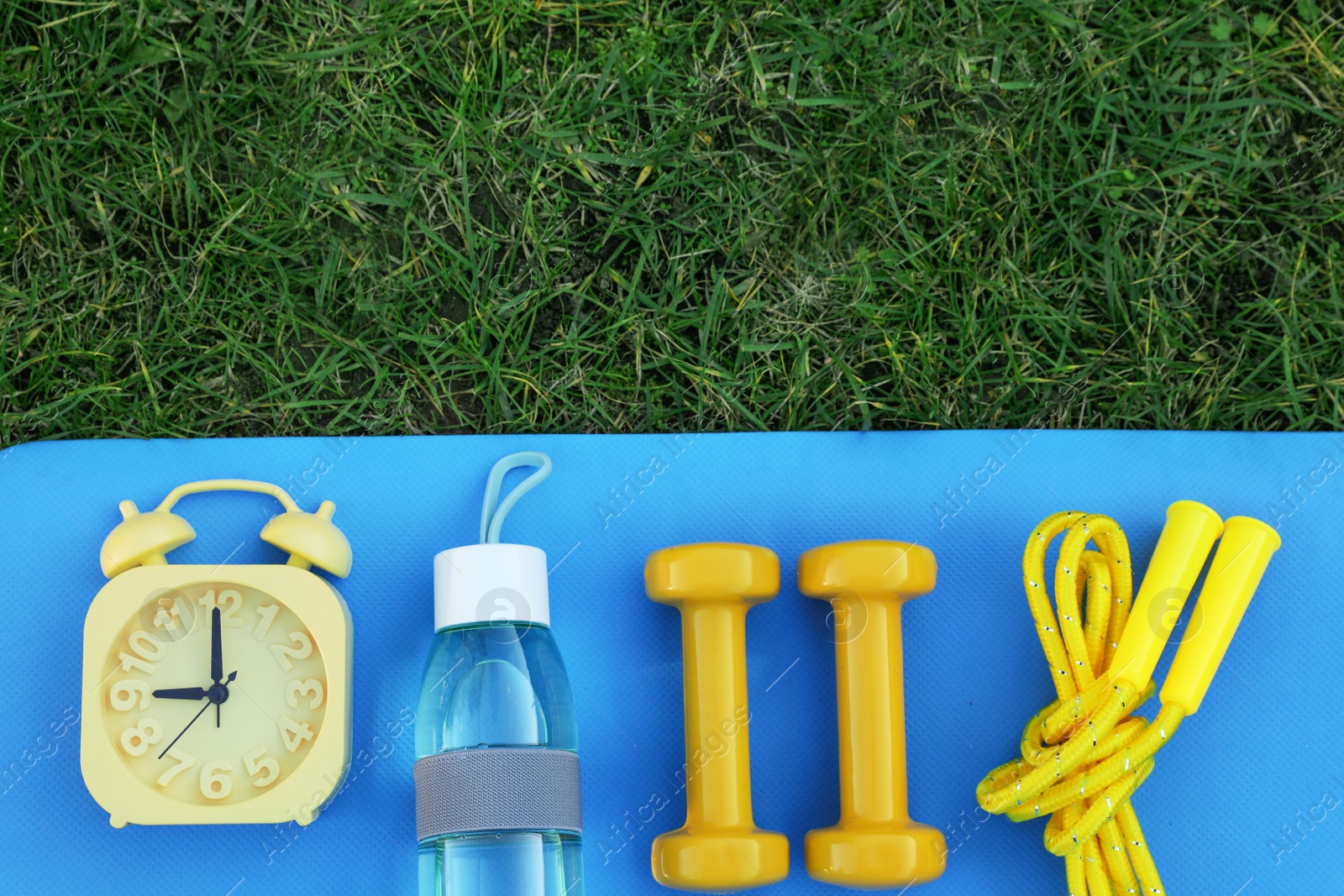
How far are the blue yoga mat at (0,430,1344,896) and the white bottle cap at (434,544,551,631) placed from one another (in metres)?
0.08

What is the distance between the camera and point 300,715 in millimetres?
907

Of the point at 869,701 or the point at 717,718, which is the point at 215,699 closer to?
the point at 717,718

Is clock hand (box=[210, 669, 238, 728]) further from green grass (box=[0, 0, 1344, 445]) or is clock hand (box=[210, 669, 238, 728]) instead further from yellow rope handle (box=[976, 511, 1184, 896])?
yellow rope handle (box=[976, 511, 1184, 896])

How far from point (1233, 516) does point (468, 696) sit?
0.72 m

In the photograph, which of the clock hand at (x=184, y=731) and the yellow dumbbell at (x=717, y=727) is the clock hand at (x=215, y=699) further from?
the yellow dumbbell at (x=717, y=727)

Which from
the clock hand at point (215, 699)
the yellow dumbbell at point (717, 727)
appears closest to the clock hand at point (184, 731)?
the clock hand at point (215, 699)

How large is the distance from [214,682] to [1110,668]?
78 centimetres

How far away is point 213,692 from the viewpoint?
2.96ft

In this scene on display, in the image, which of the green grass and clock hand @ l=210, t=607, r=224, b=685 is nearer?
clock hand @ l=210, t=607, r=224, b=685

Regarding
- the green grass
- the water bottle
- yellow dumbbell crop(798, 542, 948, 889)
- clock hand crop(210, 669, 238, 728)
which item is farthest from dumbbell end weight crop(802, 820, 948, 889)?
clock hand crop(210, 669, 238, 728)

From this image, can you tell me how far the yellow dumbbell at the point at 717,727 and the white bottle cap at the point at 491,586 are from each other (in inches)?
4.3

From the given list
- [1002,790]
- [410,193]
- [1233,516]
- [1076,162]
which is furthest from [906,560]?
[410,193]

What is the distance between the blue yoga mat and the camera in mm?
914

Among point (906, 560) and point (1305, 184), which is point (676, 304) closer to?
→ point (906, 560)
